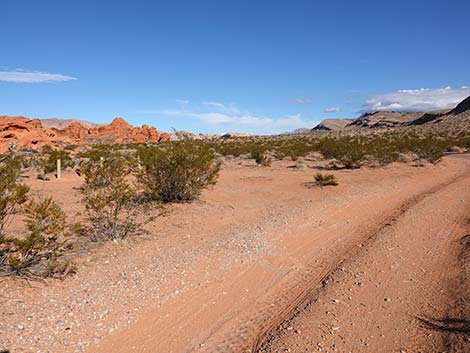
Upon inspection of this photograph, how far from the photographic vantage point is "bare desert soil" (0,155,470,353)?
4.60 meters

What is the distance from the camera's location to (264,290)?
6043 millimetres

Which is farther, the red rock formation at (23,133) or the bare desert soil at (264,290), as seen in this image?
the red rock formation at (23,133)

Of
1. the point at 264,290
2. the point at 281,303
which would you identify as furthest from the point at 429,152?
the point at 281,303

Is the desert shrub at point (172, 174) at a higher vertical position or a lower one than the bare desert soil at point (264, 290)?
higher

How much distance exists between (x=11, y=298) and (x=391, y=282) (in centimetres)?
580

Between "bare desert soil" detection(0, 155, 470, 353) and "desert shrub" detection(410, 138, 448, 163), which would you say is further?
"desert shrub" detection(410, 138, 448, 163)

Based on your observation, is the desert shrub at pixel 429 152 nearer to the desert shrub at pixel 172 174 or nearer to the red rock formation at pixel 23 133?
the desert shrub at pixel 172 174

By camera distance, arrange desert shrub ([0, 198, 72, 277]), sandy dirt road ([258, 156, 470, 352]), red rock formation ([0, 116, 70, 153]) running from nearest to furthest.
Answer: sandy dirt road ([258, 156, 470, 352]) < desert shrub ([0, 198, 72, 277]) < red rock formation ([0, 116, 70, 153])

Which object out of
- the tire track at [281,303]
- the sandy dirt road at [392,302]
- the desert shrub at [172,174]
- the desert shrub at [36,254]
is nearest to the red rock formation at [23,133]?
the desert shrub at [172,174]

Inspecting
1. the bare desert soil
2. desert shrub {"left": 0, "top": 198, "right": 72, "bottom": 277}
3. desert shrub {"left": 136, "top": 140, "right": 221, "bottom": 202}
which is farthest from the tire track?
desert shrub {"left": 136, "top": 140, "right": 221, "bottom": 202}

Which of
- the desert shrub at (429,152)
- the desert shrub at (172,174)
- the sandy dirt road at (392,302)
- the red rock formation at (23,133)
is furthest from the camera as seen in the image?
the red rock formation at (23,133)

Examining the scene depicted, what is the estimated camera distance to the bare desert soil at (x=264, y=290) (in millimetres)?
4602

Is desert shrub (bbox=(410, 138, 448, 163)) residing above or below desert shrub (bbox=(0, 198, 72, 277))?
above

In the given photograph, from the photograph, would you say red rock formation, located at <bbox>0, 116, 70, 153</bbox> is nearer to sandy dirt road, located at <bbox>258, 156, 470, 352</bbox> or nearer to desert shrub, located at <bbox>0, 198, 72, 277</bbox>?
desert shrub, located at <bbox>0, 198, 72, 277</bbox>
